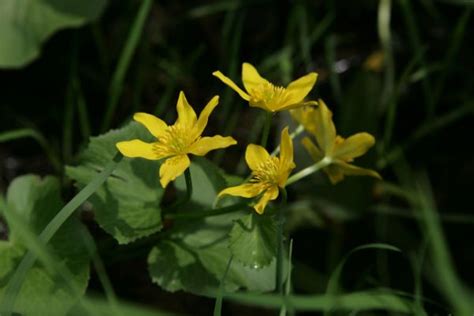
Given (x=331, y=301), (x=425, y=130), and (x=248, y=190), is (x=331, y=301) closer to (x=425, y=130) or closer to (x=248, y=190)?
(x=248, y=190)

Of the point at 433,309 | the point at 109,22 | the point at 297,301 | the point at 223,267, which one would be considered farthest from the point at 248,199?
the point at 109,22

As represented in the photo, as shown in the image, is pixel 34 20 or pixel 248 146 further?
pixel 34 20

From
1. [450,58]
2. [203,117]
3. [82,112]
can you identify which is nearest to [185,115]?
[203,117]

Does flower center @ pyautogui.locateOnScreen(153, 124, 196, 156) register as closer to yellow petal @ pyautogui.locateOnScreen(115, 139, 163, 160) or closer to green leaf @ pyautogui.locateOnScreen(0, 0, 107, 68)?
yellow petal @ pyautogui.locateOnScreen(115, 139, 163, 160)

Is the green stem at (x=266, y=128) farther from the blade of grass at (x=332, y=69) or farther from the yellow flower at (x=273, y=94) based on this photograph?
the blade of grass at (x=332, y=69)

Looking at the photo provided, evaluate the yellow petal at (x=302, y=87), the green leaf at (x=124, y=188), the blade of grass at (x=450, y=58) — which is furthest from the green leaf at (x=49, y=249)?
the blade of grass at (x=450, y=58)

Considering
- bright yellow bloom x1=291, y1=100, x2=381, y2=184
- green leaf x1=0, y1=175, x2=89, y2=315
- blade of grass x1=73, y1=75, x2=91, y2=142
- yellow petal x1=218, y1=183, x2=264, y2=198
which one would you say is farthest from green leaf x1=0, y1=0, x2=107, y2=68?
yellow petal x1=218, y1=183, x2=264, y2=198
